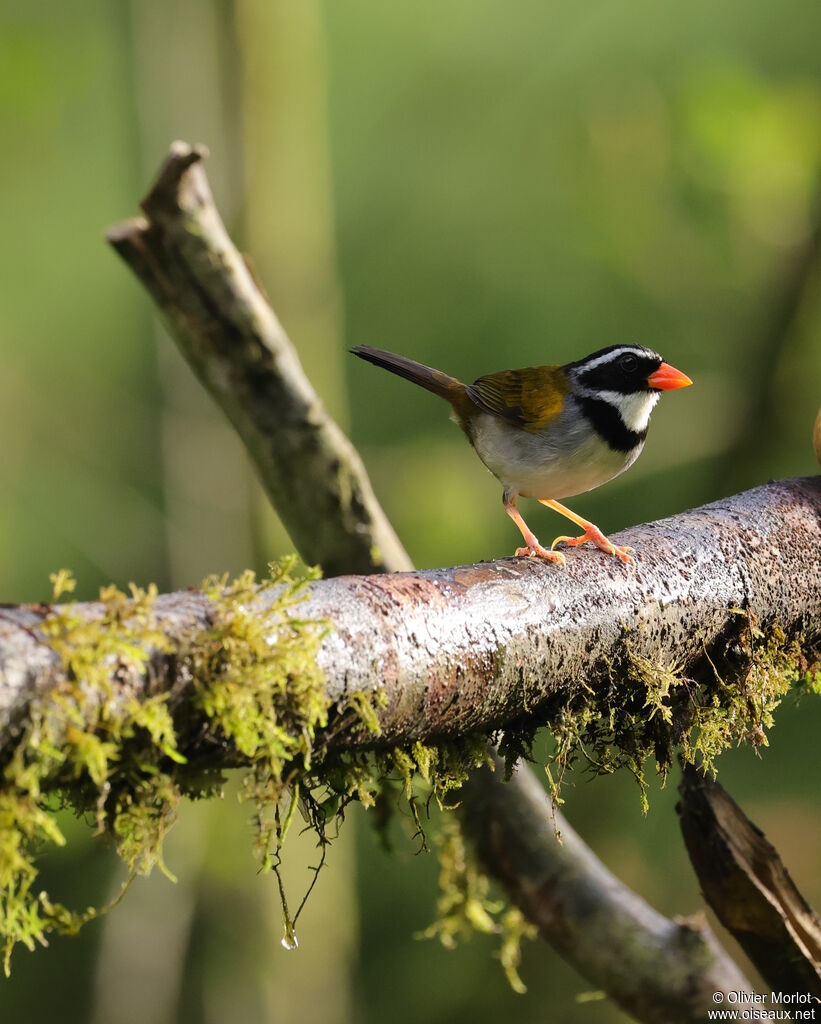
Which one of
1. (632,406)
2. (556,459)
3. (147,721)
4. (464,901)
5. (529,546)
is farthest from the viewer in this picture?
(632,406)

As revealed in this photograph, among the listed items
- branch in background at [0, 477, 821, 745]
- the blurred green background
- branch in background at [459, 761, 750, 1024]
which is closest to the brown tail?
the blurred green background

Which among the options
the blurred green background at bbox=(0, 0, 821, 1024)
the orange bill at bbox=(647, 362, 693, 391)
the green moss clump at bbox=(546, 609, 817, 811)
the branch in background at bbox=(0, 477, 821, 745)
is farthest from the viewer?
the blurred green background at bbox=(0, 0, 821, 1024)

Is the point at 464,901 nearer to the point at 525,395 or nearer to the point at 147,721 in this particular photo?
the point at 525,395

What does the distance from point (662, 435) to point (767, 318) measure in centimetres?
93

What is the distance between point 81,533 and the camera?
712 cm

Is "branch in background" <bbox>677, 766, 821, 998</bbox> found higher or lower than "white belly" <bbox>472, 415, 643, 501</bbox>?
lower

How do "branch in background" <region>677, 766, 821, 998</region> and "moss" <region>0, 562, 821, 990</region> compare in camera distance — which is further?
"branch in background" <region>677, 766, 821, 998</region>

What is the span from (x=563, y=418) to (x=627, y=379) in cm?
33

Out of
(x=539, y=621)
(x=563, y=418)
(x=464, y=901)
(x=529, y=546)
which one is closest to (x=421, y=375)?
(x=563, y=418)

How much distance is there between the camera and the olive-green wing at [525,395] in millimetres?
3682

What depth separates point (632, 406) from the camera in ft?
12.2

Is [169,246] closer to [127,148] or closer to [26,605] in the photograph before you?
[26,605]

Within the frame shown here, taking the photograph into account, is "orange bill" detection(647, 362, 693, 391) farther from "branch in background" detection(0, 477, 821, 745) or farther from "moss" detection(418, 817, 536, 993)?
"moss" detection(418, 817, 536, 993)

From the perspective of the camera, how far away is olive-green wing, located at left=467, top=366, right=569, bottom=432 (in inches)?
145
